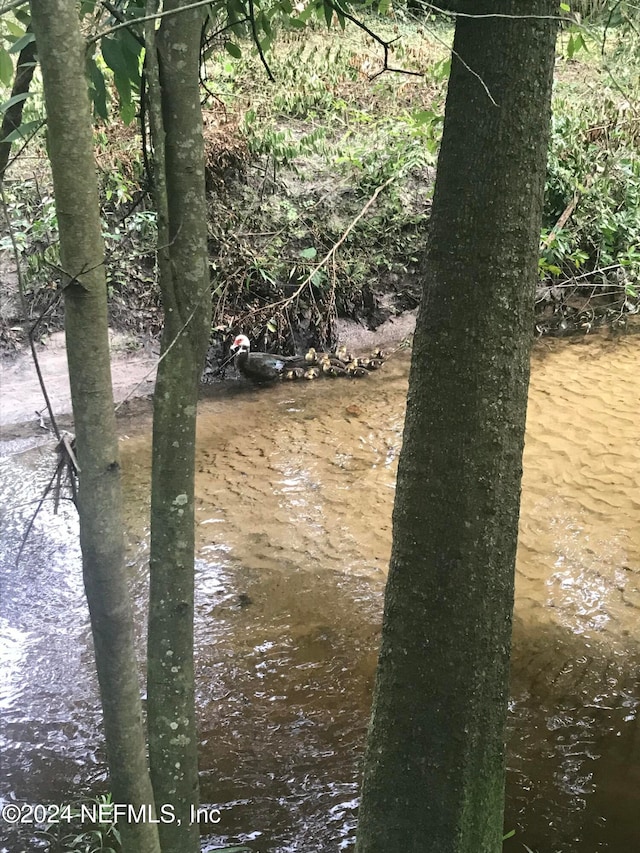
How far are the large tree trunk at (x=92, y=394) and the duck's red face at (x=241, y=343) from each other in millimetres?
5706

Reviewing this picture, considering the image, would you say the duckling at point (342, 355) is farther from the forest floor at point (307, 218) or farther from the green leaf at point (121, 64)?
the green leaf at point (121, 64)

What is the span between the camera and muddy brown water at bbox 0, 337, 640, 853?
104 inches

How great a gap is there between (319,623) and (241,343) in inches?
148

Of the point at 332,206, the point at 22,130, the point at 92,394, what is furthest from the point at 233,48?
the point at 332,206

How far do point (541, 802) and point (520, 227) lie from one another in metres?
2.16

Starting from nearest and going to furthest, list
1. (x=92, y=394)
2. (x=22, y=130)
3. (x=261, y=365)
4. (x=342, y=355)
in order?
(x=92, y=394)
(x=22, y=130)
(x=261, y=365)
(x=342, y=355)

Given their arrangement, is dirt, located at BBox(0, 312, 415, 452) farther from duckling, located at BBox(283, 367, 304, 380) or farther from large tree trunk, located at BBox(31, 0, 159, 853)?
large tree trunk, located at BBox(31, 0, 159, 853)

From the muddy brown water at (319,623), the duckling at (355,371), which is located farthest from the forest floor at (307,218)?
the muddy brown water at (319,623)

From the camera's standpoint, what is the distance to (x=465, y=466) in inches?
66.3

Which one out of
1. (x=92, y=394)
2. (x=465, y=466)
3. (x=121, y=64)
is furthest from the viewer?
(x=465, y=466)

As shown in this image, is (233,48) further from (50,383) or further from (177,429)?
(50,383)

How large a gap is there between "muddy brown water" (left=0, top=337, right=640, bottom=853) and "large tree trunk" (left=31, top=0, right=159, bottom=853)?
1.48 m

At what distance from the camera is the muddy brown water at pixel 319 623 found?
2650 millimetres

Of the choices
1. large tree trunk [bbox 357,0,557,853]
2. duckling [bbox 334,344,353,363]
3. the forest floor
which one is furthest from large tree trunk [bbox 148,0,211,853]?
duckling [bbox 334,344,353,363]
